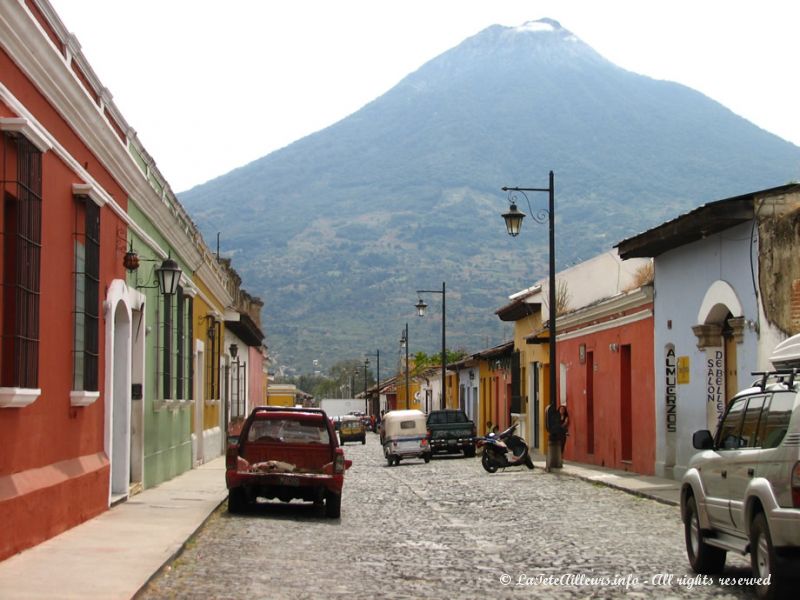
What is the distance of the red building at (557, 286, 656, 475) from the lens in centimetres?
2595

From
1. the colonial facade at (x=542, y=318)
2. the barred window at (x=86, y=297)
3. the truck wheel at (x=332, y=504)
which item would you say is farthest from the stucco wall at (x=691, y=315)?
the barred window at (x=86, y=297)

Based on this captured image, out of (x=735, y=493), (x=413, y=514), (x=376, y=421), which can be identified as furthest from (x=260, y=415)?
(x=376, y=421)

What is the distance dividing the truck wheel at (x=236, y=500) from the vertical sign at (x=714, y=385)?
28.5 feet

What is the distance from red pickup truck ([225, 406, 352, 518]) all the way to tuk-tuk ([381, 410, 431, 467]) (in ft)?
59.9

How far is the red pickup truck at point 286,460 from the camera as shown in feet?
55.3

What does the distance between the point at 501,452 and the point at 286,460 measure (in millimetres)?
12102

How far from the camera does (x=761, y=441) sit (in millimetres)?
9789

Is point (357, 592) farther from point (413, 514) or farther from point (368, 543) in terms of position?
point (413, 514)

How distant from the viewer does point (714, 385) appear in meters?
21.7

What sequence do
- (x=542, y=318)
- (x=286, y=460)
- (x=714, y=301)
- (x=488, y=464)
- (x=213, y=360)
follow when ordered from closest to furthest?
(x=286, y=460) → (x=714, y=301) → (x=488, y=464) → (x=213, y=360) → (x=542, y=318)

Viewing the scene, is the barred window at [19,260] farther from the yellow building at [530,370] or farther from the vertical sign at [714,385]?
the yellow building at [530,370]

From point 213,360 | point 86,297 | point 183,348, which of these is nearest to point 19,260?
point 86,297

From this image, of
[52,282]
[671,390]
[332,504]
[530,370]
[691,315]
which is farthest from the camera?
[530,370]

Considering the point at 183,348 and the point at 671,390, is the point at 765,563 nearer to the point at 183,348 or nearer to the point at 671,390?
the point at 671,390
